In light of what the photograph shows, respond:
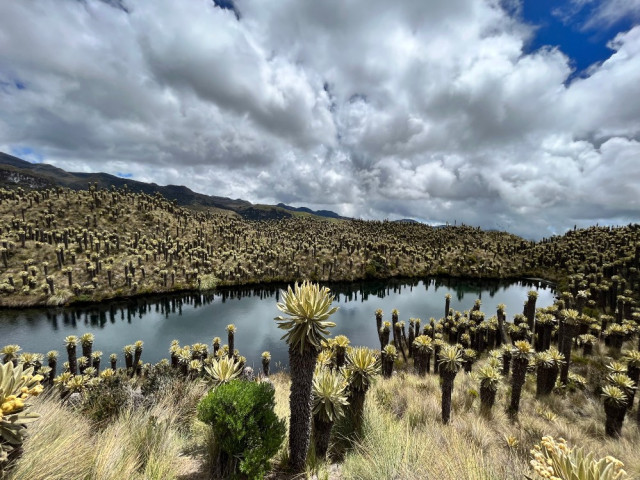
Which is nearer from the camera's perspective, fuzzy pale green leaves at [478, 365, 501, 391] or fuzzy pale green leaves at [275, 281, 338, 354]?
fuzzy pale green leaves at [275, 281, 338, 354]

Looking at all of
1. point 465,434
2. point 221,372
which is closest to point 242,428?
point 221,372

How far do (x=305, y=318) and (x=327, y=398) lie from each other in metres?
2.54

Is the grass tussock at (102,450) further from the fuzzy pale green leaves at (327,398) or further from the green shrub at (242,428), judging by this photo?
the fuzzy pale green leaves at (327,398)

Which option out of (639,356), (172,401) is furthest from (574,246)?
(172,401)

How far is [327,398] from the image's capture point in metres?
7.37

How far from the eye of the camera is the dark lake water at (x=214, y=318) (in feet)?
112

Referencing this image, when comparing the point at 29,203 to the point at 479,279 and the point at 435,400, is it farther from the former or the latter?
the point at 479,279

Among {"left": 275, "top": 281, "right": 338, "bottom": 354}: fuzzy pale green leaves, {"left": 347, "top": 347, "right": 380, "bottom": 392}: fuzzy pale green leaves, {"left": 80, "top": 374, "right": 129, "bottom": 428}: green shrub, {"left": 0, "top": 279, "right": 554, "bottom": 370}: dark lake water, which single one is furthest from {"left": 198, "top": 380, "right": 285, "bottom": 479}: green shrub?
{"left": 0, "top": 279, "right": 554, "bottom": 370}: dark lake water

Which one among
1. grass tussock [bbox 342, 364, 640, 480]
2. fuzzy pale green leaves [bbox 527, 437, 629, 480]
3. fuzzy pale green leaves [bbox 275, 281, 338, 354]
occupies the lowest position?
grass tussock [bbox 342, 364, 640, 480]

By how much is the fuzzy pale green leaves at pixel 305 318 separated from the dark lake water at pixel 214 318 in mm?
23087

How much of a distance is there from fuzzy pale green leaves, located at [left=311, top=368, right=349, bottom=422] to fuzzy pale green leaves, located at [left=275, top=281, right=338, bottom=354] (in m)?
1.68

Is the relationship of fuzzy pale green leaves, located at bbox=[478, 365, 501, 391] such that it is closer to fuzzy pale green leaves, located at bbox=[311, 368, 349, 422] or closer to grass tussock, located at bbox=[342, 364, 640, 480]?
grass tussock, located at bbox=[342, 364, 640, 480]

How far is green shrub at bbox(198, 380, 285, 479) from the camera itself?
5883 mm

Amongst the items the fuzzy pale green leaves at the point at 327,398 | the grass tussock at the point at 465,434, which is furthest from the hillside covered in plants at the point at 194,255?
the fuzzy pale green leaves at the point at 327,398
